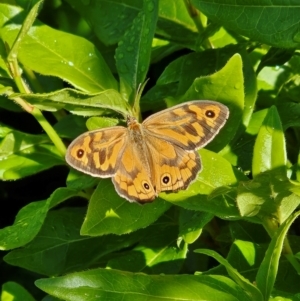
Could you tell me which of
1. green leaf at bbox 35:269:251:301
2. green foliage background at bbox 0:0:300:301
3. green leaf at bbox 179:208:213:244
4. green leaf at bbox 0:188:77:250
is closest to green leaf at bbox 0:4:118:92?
green foliage background at bbox 0:0:300:301

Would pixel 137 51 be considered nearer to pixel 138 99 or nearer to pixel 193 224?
pixel 138 99

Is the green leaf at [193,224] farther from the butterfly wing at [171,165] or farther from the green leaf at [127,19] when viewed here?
the green leaf at [127,19]

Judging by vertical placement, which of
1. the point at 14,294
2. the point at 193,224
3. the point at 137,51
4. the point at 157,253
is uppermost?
the point at 137,51

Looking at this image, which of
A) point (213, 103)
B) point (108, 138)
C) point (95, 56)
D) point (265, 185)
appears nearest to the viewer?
point (265, 185)

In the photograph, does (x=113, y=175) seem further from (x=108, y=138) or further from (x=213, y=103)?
(x=213, y=103)

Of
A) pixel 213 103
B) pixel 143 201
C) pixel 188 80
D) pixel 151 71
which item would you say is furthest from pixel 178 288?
pixel 151 71

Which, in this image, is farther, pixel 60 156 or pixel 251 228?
pixel 60 156

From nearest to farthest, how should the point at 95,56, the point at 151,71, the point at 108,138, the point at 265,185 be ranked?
the point at 265,185, the point at 108,138, the point at 95,56, the point at 151,71

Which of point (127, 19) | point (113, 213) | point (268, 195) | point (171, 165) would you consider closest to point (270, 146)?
point (268, 195)
